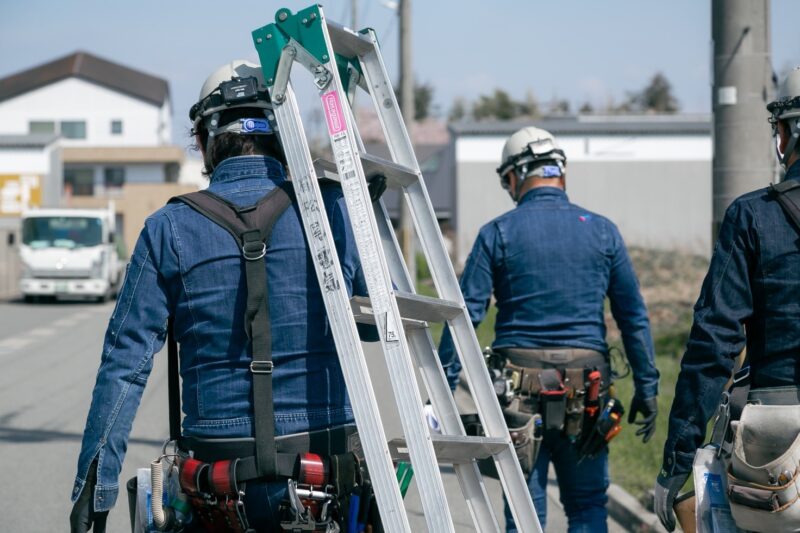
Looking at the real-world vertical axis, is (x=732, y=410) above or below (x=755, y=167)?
below

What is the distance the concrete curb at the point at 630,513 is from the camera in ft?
21.8

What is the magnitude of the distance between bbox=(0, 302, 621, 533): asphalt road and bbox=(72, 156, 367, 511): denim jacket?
12.5 feet

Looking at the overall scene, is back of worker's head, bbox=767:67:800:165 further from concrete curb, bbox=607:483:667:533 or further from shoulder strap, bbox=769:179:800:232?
concrete curb, bbox=607:483:667:533

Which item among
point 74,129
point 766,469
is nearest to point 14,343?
point 766,469

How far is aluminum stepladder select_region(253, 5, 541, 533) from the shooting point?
2988mm

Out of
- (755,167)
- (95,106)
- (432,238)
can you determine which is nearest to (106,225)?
(755,167)

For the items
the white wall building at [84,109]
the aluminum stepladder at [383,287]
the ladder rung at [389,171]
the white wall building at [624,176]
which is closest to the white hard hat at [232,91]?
the aluminum stepladder at [383,287]

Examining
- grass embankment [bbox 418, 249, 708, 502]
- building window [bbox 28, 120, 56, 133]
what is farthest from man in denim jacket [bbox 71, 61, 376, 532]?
building window [bbox 28, 120, 56, 133]

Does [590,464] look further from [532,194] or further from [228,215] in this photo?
[228,215]

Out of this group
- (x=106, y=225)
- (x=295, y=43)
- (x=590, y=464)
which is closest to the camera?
(x=295, y=43)

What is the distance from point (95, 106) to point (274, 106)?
77720 mm

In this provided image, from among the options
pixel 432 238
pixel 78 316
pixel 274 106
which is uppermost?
pixel 274 106

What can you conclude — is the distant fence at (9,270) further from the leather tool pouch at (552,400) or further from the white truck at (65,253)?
the leather tool pouch at (552,400)

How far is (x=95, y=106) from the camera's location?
254ft
